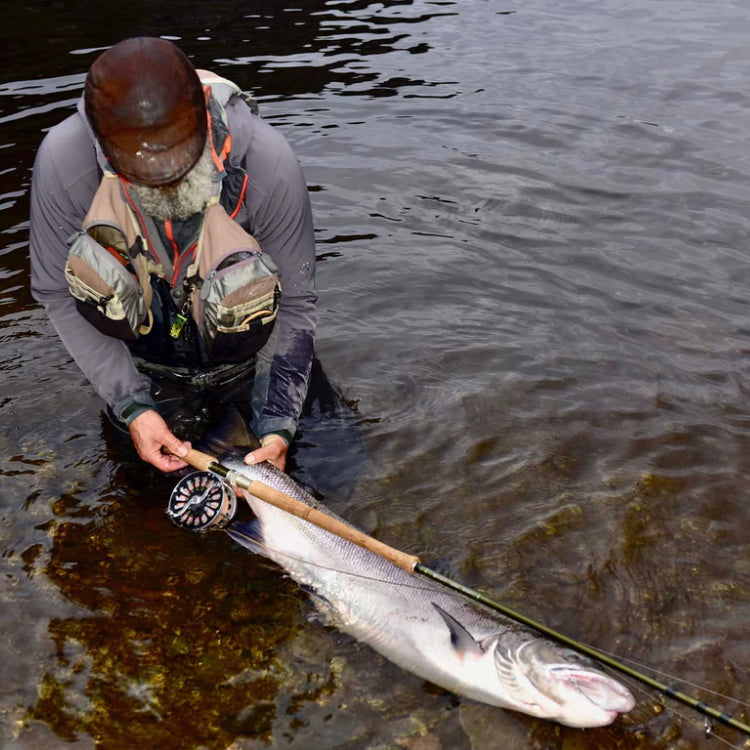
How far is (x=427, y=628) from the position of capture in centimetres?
438

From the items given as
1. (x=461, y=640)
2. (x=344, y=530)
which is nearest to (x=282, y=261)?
(x=344, y=530)

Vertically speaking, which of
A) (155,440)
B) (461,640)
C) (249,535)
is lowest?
(249,535)

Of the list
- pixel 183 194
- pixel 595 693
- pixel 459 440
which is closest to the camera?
pixel 595 693

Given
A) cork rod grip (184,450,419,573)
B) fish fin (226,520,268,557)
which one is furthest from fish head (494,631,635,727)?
fish fin (226,520,268,557)

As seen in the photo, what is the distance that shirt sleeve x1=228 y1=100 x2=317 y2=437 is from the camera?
16.2ft

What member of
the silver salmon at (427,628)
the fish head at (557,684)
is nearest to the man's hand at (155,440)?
the silver salmon at (427,628)

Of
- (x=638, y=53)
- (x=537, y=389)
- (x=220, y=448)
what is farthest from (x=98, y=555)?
(x=638, y=53)

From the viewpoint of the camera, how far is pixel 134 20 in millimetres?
16547

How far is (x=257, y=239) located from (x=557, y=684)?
2918 mm

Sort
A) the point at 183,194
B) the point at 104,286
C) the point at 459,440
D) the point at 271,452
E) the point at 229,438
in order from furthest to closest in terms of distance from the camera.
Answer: the point at 459,440, the point at 229,438, the point at 271,452, the point at 104,286, the point at 183,194

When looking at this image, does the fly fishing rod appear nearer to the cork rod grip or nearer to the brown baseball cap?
the cork rod grip

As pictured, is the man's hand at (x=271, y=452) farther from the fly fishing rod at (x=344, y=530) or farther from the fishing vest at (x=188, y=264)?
the fishing vest at (x=188, y=264)

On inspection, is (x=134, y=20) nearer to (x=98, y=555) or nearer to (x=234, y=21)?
(x=234, y=21)

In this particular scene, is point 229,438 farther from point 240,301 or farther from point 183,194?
point 183,194
